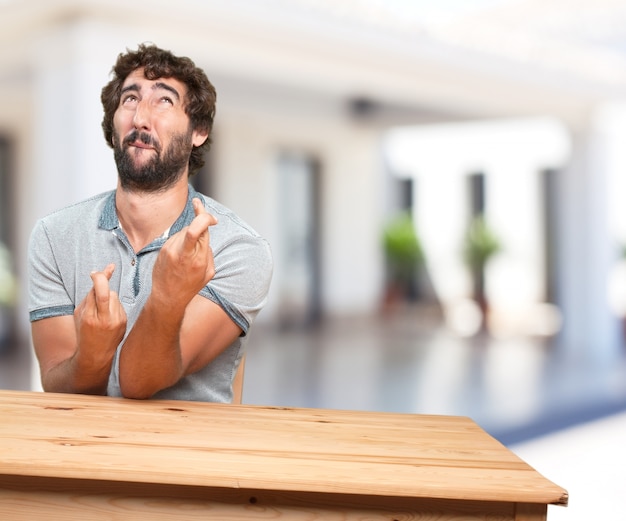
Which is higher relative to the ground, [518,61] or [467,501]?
[518,61]

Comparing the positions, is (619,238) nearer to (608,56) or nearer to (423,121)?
(423,121)

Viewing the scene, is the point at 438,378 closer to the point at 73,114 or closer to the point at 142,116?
the point at 73,114

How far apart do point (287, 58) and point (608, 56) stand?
3.43 meters

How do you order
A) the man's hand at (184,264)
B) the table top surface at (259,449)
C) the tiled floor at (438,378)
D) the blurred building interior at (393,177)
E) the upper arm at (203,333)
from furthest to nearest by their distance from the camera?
the tiled floor at (438,378), the blurred building interior at (393,177), the upper arm at (203,333), the man's hand at (184,264), the table top surface at (259,449)

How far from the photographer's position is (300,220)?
11648 mm

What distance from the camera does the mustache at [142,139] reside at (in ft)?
6.04

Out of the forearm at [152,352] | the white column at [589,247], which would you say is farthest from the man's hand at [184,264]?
the white column at [589,247]

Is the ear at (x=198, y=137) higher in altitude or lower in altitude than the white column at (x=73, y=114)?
lower

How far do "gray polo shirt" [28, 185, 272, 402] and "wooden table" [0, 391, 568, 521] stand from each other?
0.36 metres

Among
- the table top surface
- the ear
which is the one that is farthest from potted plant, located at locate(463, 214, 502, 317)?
the table top surface

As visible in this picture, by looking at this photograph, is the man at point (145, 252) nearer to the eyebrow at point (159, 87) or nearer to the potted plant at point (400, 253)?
the eyebrow at point (159, 87)

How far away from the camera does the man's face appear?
1.85 metres

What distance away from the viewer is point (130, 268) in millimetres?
1881

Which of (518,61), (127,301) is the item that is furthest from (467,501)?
(518,61)
